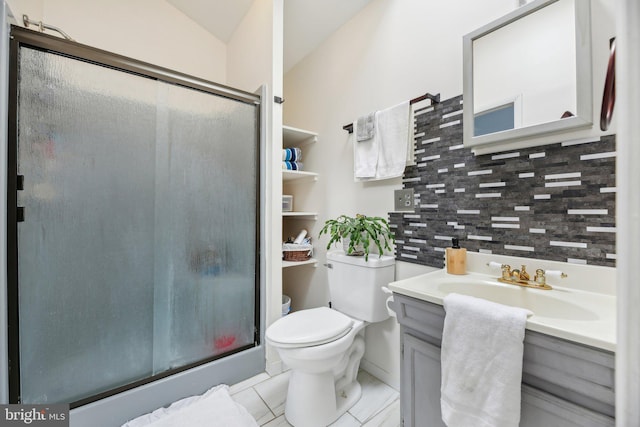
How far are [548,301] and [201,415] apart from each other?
1.66m

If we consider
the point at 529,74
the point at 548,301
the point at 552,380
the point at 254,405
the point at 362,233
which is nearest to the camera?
the point at 552,380

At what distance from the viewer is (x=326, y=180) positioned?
6.67ft

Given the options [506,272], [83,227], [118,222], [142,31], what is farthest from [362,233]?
[142,31]

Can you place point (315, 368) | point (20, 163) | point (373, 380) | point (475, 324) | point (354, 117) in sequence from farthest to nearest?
1. point (354, 117)
2. point (373, 380)
3. point (315, 368)
4. point (20, 163)
5. point (475, 324)

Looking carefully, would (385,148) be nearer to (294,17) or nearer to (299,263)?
(299,263)

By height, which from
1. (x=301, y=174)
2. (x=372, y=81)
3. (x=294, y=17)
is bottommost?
(x=301, y=174)

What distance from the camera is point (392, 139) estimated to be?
4.95ft

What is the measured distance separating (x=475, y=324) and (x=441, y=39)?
1377 mm

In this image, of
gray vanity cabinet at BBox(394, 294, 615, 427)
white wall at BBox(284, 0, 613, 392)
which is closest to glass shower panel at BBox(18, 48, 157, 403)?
white wall at BBox(284, 0, 613, 392)

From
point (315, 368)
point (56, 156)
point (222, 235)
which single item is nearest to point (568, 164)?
point (315, 368)

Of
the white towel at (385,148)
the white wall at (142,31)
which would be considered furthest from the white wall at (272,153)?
the white wall at (142,31)

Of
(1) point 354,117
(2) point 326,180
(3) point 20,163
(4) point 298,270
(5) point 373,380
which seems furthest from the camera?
(4) point 298,270

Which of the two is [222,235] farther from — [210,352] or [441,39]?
[441,39]

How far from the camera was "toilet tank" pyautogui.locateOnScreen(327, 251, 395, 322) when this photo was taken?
148 centimetres
